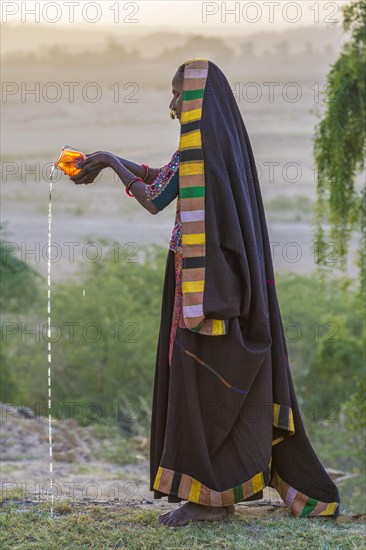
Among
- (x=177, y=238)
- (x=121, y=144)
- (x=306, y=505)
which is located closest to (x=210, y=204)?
(x=177, y=238)

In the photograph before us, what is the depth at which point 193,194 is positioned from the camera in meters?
3.60

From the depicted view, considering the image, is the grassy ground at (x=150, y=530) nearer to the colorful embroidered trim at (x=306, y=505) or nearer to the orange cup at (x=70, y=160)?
the colorful embroidered trim at (x=306, y=505)

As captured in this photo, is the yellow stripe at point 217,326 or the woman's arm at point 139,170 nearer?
the yellow stripe at point 217,326

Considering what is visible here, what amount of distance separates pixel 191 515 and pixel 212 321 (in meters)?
0.87

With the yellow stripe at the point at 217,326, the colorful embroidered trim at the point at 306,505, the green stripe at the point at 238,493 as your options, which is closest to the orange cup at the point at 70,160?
the yellow stripe at the point at 217,326

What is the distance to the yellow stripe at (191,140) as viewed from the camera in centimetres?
358

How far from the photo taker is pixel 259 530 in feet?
12.6

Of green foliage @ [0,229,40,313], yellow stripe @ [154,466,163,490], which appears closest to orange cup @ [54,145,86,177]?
yellow stripe @ [154,466,163,490]

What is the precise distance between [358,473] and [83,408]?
3.13 m

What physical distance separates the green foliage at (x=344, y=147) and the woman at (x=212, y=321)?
3.20m

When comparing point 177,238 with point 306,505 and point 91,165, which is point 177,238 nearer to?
point 91,165

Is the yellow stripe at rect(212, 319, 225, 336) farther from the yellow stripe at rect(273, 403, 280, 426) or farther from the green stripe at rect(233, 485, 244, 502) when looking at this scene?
the green stripe at rect(233, 485, 244, 502)

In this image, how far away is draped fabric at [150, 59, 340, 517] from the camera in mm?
3602

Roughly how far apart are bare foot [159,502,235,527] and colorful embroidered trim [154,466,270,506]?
105mm
